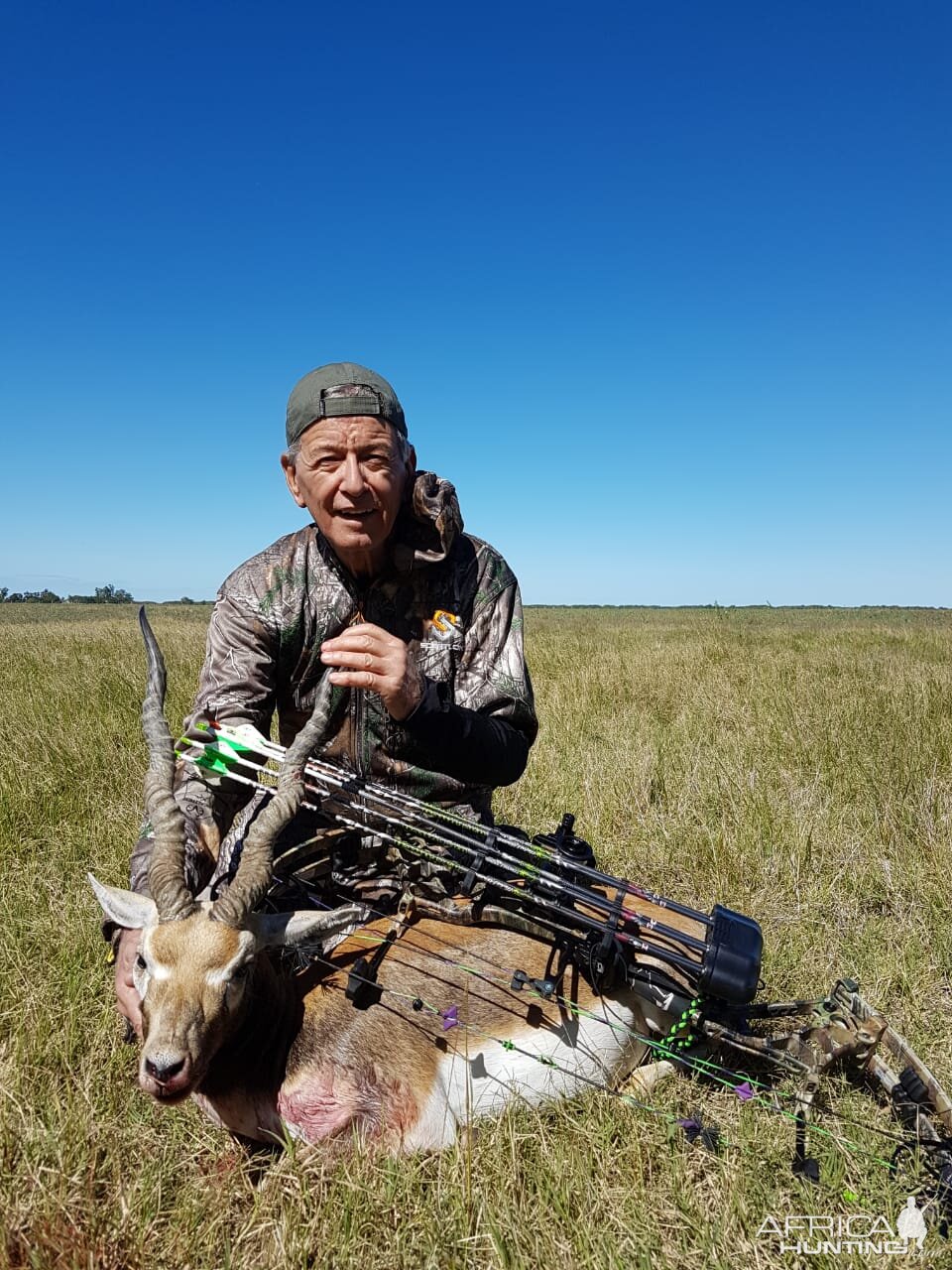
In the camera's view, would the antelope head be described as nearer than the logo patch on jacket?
Yes

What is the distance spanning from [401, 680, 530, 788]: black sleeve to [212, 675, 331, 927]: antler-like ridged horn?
15.0 inches

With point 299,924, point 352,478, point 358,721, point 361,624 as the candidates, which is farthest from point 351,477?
point 299,924

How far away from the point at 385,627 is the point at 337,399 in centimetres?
100

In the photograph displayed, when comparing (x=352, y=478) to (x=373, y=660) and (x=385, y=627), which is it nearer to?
(x=385, y=627)

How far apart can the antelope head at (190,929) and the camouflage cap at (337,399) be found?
1168 mm

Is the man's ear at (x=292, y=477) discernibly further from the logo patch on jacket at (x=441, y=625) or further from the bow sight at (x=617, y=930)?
the bow sight at (x=617, y=930)

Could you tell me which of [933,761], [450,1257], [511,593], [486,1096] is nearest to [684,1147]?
[486,1096]

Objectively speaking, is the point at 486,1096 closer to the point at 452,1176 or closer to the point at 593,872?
the point at 452,1176

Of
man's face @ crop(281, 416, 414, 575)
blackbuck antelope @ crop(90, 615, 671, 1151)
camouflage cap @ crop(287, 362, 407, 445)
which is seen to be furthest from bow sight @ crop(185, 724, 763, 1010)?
camouflage cap @ crop(287, 362, 407, 445)

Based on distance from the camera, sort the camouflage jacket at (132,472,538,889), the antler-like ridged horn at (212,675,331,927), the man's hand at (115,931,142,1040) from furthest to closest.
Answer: the camouflage jacket at (132,472,538,889), the man's hand at (115,931,142,1040), the antler-like ridged horn at (212,675,331,927)

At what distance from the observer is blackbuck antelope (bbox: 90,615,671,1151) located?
2273 millimetres

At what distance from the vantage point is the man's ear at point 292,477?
3.47 metres

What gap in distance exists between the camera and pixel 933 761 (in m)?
6.06

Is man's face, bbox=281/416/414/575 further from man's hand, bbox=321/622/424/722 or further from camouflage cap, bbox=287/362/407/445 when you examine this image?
man's hand, bbox=321/622/424/722
